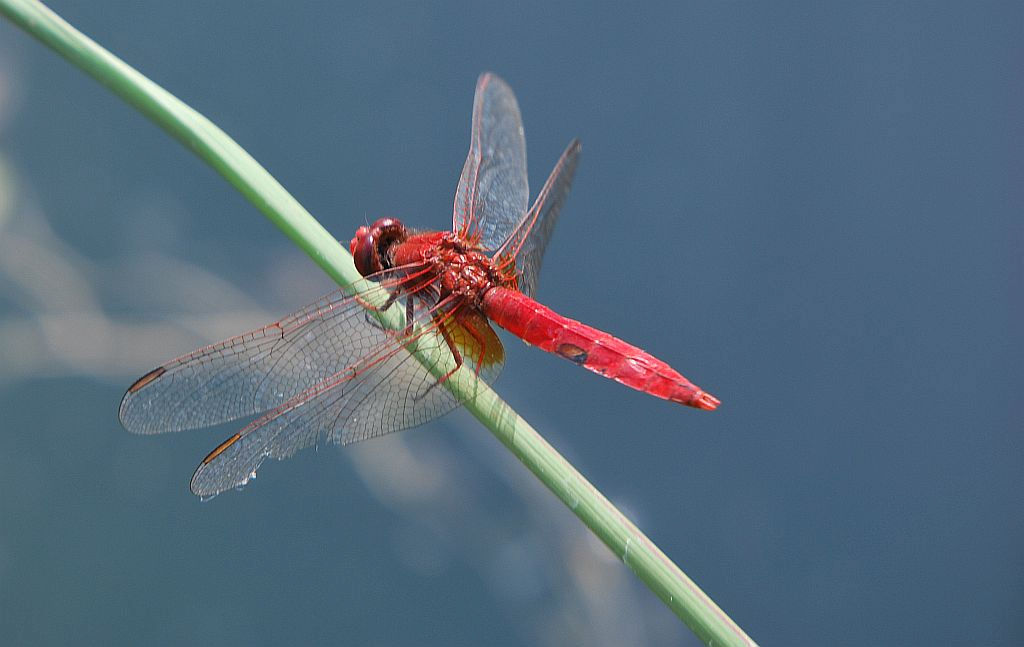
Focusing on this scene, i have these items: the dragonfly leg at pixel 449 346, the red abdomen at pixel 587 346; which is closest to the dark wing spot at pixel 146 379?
the dragonfly leg at pixel 449 346

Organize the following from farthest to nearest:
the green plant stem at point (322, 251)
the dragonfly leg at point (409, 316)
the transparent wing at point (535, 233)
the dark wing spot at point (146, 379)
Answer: the transparent wing at point (535, 233) < the dragonfly leg at point (409, 316) < the dark wing spot at point (146, 379) < the green plant stem at point (322, 251)

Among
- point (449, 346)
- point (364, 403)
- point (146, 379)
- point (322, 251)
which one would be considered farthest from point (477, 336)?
point (146, 379)

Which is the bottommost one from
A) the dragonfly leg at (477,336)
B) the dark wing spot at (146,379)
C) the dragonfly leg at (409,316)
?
the dragonfly leg at (477,336)

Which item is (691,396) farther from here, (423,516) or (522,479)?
(423,516)

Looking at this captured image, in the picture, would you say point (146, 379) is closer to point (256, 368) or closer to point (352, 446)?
point (256, 368)

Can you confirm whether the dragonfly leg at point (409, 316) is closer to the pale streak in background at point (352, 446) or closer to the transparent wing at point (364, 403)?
the transparent wing at point (364, 403)

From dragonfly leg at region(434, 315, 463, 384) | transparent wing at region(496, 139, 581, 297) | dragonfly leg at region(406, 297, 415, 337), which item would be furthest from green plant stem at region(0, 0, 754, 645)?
transparent wing at region(496, 139, 581, 297)

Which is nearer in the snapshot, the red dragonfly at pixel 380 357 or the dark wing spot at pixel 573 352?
the red dragonfly at pixel 380 357

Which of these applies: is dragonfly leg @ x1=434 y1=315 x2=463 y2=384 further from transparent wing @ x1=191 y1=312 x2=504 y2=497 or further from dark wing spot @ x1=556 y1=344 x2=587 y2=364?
dark wing spot @ x1=556 y1=344 x2=587 y2=364
